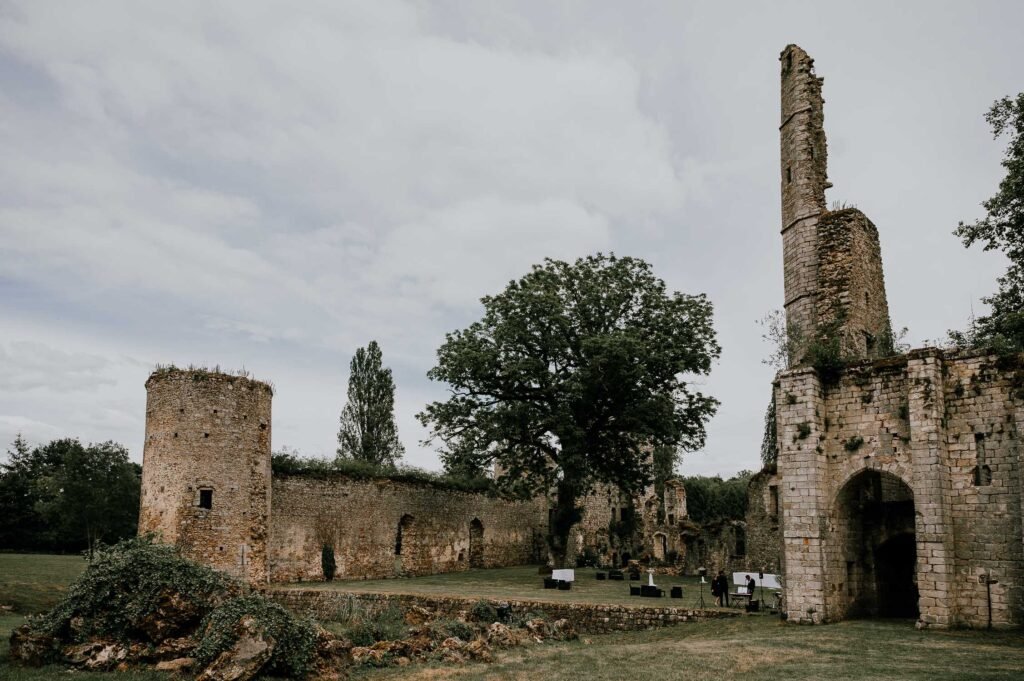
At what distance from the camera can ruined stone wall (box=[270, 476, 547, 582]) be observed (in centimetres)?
2839

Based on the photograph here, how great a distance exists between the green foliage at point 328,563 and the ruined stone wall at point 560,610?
6169mm

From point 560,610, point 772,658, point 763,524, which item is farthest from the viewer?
point 763,524

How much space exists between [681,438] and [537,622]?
15.0 m

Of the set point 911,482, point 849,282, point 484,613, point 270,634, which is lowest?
point 484,613

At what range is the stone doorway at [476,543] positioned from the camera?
124ft

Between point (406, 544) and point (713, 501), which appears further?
point (713, 501)

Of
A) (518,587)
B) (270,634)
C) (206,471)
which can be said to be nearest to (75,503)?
(206,471)

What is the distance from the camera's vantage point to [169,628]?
13.8 m

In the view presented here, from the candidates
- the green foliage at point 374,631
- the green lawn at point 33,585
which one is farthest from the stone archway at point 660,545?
the green lawn at point 33,585

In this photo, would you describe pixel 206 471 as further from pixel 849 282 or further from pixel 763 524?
pixel 763 524

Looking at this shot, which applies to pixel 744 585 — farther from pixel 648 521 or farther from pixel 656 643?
pixel 648 521

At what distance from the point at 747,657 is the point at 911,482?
241 inches

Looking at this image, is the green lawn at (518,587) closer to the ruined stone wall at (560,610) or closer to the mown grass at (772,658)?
the ruined stone wall at (560,610)

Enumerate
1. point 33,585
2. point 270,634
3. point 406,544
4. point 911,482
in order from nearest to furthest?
point 270,634
point 911,482
point 33,585
point 406,544
